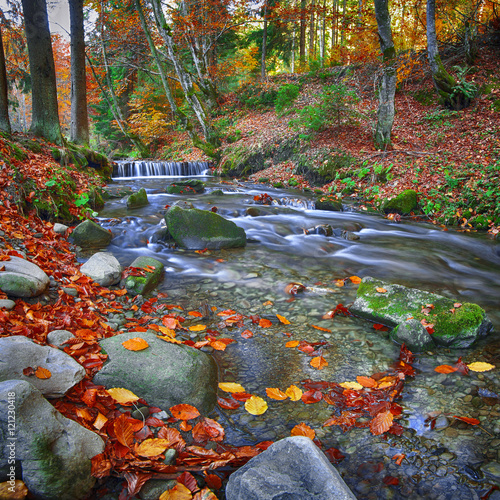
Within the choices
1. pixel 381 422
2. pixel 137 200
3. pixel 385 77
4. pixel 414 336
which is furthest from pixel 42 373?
pixel 385 77

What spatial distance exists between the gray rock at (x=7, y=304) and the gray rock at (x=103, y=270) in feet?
4.59

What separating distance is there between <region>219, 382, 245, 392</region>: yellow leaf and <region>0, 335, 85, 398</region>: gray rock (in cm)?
106

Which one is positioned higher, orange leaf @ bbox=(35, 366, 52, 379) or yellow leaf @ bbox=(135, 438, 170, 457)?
orange leaf @ bbox=(35, 366, 52, 379)

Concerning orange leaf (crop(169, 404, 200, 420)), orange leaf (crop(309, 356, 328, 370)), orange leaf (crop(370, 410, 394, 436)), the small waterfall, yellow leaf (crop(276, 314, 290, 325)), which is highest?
the small waterfall

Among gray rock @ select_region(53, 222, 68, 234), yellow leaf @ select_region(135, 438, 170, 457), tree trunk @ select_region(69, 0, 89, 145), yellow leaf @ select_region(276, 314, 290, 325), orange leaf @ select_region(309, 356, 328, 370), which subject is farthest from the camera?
tree trunk @ select_region(69, 0, 89, 145)

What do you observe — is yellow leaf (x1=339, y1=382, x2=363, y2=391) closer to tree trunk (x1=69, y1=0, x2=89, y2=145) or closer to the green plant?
tree trunk (x1=69, y1=0, x2=89, y2=145)

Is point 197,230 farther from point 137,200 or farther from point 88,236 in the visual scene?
point 137,200

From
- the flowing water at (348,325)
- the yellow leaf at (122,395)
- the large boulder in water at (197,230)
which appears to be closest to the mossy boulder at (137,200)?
the flowing water at (348,325)

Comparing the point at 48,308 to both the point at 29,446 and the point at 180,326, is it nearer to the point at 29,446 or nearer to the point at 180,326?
the point at 180,326

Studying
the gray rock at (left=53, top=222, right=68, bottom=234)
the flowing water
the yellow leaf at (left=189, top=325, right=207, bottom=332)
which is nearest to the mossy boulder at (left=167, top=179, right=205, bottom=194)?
the flowing water

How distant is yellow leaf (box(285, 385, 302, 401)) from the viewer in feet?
8.62

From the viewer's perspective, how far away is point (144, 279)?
177 inches

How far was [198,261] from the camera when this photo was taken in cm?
568

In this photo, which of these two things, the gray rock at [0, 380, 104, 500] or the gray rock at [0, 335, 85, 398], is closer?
the gray rock at [0, 380, 104, 500]
